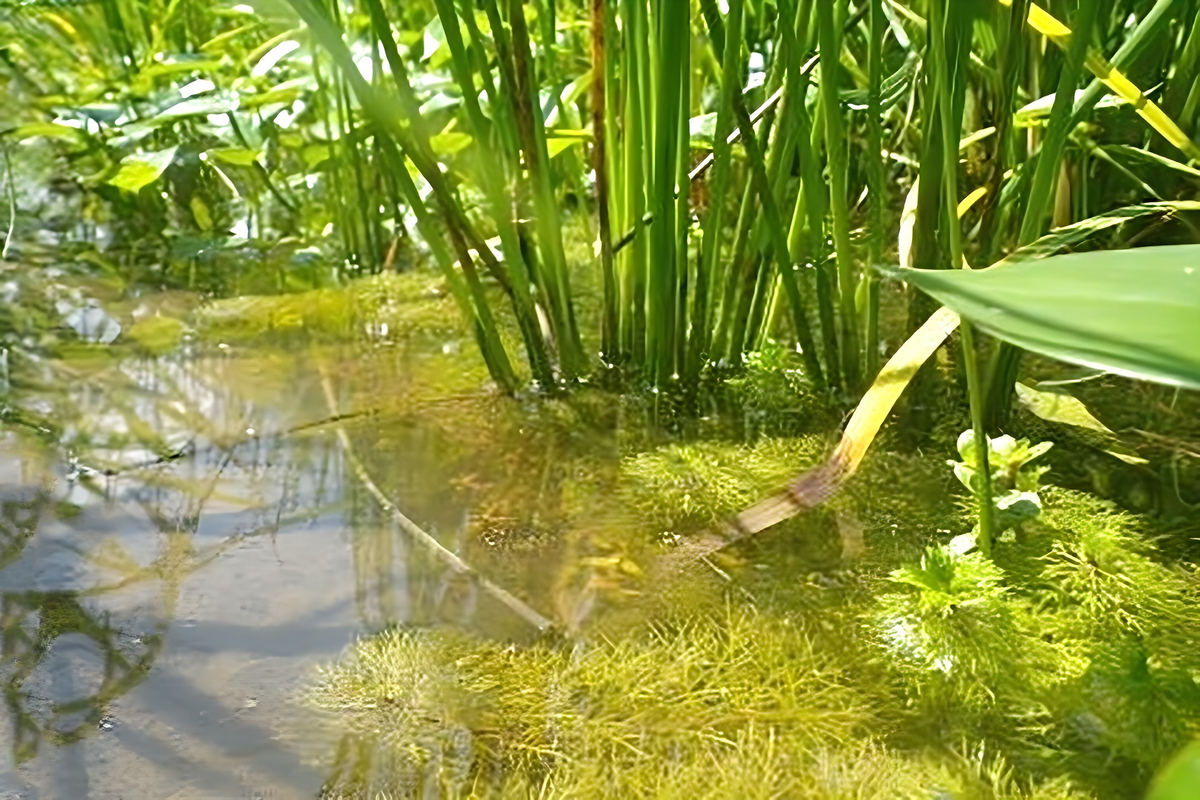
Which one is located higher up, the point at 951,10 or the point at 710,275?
the point at 951,10

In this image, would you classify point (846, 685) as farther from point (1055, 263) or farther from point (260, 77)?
point (260, 77)

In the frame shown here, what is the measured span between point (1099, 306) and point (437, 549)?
0.53 meters

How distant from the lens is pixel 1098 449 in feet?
2.61

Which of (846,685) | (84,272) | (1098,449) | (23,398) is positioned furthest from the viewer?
(84,272)

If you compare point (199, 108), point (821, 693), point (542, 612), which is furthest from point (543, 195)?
point (199, 108)

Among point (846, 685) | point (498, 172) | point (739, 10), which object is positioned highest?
point (739, 10)

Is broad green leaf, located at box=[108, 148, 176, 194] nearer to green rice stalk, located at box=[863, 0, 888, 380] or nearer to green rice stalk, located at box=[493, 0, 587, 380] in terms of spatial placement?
green rice stalk, located at box=[493, 0, 587, 380]

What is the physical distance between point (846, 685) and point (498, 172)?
473 mm

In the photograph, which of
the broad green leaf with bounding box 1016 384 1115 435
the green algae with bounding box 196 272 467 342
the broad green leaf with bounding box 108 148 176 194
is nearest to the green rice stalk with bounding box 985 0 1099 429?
the broad green leaf with bounding box 1016 384 1115 435

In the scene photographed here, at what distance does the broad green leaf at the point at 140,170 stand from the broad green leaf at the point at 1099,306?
1.08 meters

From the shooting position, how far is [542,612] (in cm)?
66

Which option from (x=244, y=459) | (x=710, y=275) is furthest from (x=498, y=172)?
(x=244, y=459)

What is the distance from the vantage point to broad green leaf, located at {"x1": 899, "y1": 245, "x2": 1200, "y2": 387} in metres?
0.25

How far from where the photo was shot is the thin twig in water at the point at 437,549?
0.65 meters
